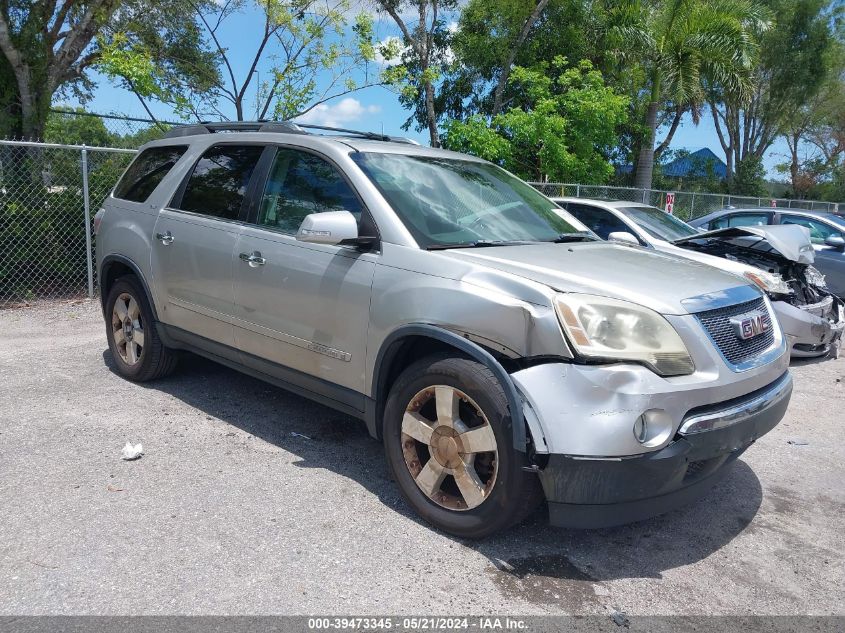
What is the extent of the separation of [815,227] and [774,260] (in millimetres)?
4467

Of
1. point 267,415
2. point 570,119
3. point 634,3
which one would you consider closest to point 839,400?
point 267,415

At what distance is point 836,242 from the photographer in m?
10.3

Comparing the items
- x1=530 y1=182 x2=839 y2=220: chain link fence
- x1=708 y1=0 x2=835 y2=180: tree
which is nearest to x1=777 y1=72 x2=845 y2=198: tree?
x1=708 y1=0 x2=835 y2=180: tree

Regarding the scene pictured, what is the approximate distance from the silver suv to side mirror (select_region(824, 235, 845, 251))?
25.4 ft

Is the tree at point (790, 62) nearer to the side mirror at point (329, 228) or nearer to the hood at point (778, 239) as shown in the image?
the hood at point (778, 239)

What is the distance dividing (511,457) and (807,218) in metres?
10.4

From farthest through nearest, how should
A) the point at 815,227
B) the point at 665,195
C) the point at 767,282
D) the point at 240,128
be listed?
the point at 665,195, the point at 815,227, the point at 767,282, the point at 240,128

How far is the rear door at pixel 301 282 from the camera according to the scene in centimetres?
363

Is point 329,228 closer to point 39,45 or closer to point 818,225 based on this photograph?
point 39,45

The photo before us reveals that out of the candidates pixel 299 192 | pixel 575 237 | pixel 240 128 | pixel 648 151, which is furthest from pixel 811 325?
pixel 648 151

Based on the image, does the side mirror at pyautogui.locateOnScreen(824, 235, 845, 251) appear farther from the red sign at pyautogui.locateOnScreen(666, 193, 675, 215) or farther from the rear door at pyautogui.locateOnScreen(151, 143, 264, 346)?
the rear door at pyautogui.locateOnScreen(151, 143, 264, 346)

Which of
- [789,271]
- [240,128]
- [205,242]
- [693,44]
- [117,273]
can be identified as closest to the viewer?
[205,242]

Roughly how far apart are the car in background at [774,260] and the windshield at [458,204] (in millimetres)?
2192

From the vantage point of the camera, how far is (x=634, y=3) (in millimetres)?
18875
